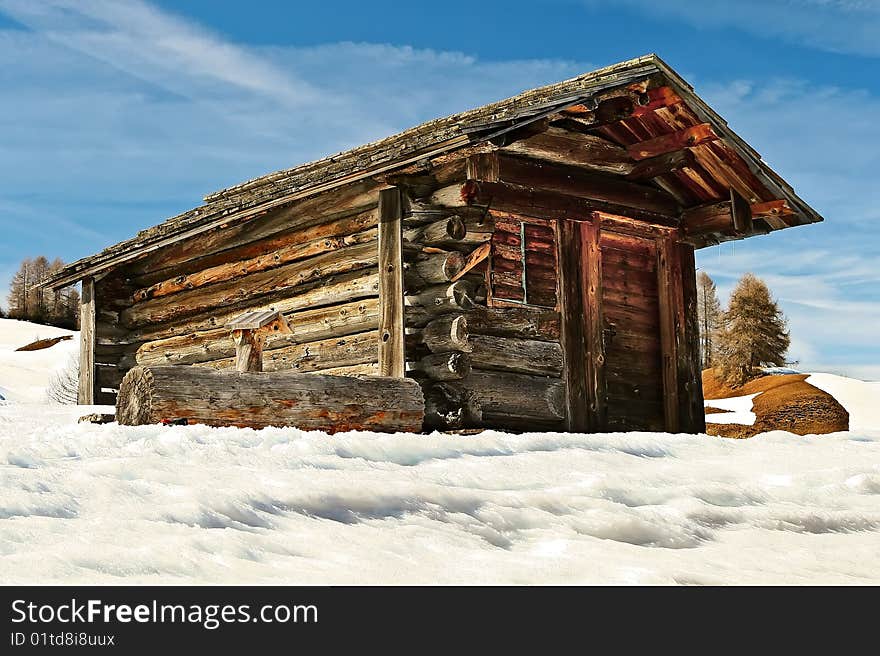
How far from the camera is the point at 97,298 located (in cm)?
1570

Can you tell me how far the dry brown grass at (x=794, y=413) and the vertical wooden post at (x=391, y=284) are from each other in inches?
359

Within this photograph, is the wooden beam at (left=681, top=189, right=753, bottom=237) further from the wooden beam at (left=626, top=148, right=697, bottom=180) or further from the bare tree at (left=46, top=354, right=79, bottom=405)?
the bare tree at (left=46, top=354, right=79, bottom=405)

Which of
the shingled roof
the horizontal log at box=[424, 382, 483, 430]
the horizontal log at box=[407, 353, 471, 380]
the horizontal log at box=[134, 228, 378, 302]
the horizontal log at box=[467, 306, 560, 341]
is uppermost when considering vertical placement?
the shingled roof

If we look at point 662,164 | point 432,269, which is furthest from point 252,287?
point 662,164

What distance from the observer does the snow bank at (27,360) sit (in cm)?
3060

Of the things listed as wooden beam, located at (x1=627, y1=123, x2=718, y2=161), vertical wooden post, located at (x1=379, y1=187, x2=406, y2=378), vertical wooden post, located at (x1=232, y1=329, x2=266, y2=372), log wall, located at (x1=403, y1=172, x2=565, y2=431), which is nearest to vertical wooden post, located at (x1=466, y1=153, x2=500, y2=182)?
log wall, located at (x1=403, y1=172, x2=565, y2=431)

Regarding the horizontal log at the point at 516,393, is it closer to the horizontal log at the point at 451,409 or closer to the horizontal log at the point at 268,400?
the horizontal log at the point at 451,409

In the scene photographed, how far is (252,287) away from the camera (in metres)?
13.1

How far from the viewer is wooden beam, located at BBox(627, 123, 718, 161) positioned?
448 inches

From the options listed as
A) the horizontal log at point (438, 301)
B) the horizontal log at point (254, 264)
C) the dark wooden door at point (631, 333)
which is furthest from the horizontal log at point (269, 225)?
the dark wooden door at point (631, 333)

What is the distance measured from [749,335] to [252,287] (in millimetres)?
16102

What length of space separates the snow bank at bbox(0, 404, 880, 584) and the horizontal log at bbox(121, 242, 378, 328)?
4.38 meters
